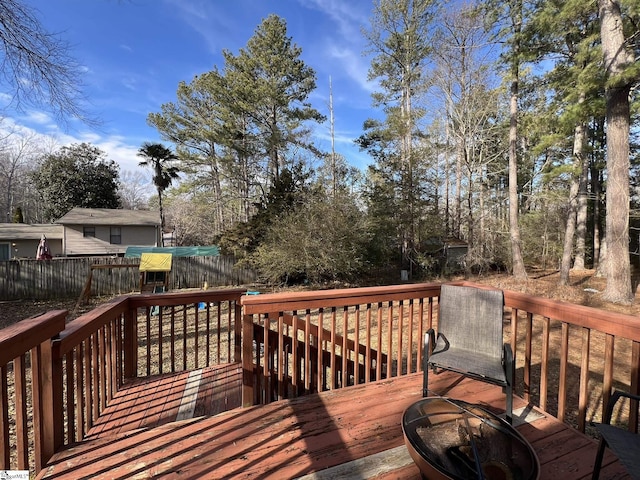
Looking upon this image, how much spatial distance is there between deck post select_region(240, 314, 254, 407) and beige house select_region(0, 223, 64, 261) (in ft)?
61.6

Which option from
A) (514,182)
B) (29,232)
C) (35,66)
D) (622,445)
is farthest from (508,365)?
(29,232)

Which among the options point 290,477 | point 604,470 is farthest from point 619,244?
point 290,477

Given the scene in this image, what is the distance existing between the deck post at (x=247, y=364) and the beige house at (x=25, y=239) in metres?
18.8

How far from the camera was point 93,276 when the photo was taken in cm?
936

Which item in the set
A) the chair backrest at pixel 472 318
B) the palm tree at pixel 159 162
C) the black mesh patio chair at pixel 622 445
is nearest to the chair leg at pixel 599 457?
the black mesh patio chair at pixel 622 445

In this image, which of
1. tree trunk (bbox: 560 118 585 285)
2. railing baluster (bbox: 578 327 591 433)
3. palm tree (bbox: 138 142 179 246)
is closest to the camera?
railing baluster (bbox: 578 327 591 433)

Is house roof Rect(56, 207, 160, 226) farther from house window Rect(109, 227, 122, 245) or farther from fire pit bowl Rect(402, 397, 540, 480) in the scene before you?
fire pit bowl Rect(402, 397, 540, 480)

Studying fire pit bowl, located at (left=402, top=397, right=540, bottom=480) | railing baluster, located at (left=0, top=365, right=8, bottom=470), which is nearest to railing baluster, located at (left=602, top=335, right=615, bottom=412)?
fire pit bowl, located at (left=402, top=397, right=540, bottom=480)

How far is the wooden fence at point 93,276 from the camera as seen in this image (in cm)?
865

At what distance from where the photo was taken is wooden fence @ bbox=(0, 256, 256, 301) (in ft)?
28.4

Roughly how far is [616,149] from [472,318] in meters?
6.89

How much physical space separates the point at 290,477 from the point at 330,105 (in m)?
14.9

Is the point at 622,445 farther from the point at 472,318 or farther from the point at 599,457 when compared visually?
the point at 472,318

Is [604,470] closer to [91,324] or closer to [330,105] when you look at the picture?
[91,324]
